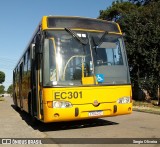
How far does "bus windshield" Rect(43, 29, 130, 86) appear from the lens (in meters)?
10.5

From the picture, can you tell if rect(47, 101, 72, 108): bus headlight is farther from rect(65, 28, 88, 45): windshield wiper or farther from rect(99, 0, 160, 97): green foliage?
rect(99, 0, 160, 97): green foliage

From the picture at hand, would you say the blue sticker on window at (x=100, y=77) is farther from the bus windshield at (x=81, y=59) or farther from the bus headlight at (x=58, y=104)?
the bus headlight at (x=58, y=104)

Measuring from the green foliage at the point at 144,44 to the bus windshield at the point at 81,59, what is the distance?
17.5m

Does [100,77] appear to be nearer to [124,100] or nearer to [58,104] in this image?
[124,100]

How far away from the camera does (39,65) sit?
11180 mm

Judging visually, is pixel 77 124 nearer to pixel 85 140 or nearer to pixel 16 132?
pixel 16 132

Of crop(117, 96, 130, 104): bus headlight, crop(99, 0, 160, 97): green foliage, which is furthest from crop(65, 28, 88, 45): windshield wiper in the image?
crop(99, 0, 160, 97): green foliage

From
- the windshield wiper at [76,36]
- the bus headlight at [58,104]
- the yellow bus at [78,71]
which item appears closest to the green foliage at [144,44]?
the yellow bus at [78,71]

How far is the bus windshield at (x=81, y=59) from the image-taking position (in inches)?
413

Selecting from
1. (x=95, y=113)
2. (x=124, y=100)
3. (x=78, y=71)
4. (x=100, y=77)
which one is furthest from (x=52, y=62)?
(x=124, y=100)

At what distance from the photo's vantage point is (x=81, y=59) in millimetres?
10797

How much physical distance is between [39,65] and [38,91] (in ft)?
2.64

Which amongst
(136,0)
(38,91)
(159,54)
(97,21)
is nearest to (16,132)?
(38,91)

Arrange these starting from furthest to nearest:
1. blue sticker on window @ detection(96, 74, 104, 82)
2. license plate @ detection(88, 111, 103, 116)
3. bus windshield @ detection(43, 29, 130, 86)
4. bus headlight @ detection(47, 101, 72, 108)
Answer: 1. blue sticker on window @ detection(96, 74, 104, 82)
2. license plate @ detection(88, 111, 103, 116)
3. bus windshield @ detection(43, 29, 130, 86)
4. bus headlight @ detection(47, 101, 72, 108)
